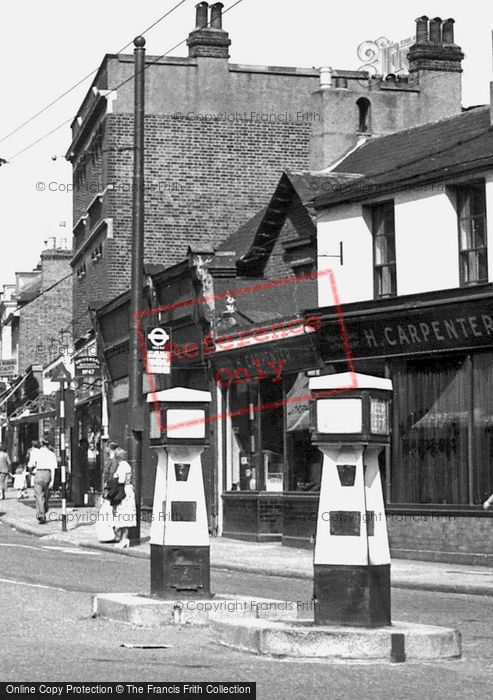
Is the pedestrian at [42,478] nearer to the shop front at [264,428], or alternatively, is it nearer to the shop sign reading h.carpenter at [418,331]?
the shop front at [264,428]

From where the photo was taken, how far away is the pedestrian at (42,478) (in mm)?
31156

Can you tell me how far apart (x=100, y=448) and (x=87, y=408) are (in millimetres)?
2675

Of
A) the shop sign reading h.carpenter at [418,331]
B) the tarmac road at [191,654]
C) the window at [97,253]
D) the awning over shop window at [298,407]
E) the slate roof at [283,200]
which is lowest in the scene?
the tarmac road at [191,654]

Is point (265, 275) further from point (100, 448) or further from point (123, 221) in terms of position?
point (100, 448)

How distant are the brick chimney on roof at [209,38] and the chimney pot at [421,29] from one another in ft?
16.1

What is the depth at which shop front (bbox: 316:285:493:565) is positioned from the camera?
69.3ft

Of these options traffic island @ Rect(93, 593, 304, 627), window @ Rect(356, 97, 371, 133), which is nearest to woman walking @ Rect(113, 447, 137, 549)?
window @ Rect(356, 97, 371, 133)

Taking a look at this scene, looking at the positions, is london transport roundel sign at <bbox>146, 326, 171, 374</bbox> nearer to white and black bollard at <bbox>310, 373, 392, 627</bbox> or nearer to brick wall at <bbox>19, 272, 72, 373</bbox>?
white and black bollard at <bbox>310, 373, 392, 627</bbox>

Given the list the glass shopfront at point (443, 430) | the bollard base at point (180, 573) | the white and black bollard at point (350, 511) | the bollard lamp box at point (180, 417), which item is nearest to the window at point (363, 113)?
the glass shopfront at point (443, 430)

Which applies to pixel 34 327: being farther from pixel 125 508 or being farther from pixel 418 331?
pixel 418 331

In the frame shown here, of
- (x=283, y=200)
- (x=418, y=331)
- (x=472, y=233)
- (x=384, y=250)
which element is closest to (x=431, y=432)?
(x=418, y=331)

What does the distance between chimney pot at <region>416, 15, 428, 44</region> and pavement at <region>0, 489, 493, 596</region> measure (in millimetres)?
13430

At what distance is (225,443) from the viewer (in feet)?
92.2

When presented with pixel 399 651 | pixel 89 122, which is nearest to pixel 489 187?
pixel 399 651
